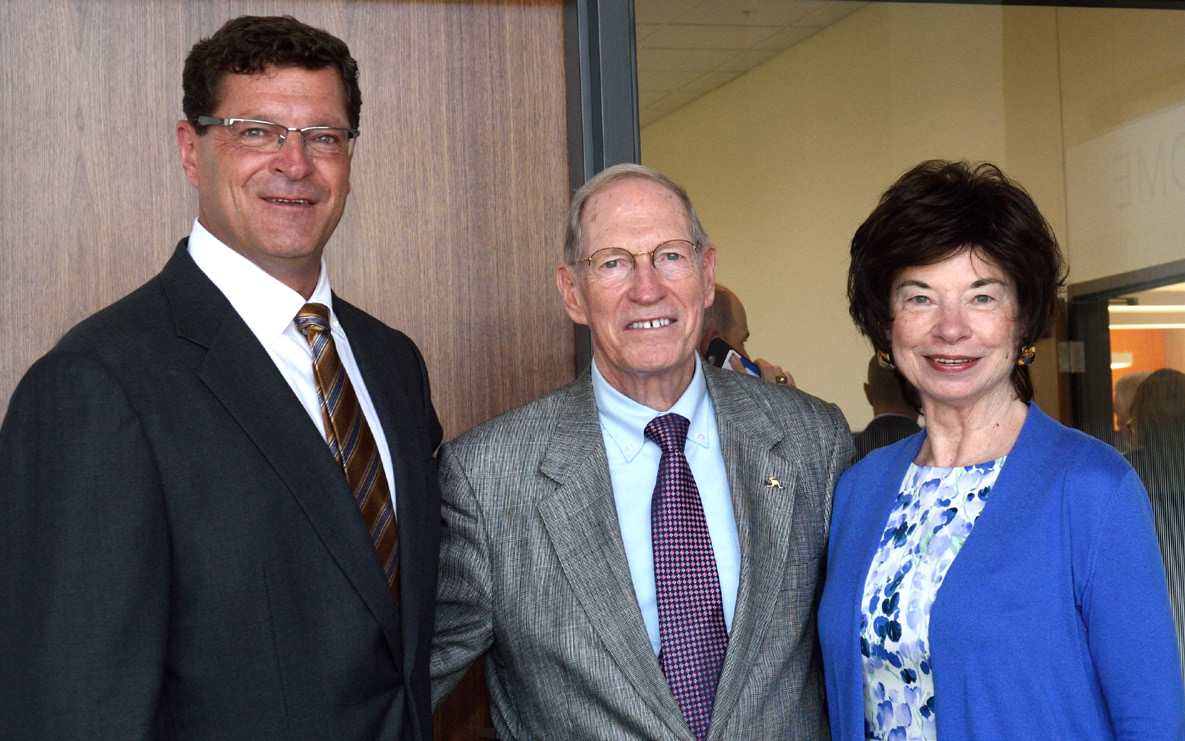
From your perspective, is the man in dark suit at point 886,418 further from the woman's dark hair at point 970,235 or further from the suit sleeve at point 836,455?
the woman's dark hair at point 970,235

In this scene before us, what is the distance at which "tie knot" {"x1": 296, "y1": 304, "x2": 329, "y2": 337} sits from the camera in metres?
1.85

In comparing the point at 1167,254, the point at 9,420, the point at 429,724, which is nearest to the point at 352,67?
the point at 9,420

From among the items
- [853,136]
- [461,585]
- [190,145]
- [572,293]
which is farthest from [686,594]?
[853,136]

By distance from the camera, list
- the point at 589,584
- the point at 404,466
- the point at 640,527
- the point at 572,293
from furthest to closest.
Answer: the point at 572,293
the point at 640,527
the point at 589,584
the point at 404,466

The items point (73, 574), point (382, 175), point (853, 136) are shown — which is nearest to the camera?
point (73, 574)

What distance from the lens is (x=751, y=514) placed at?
7.02 ft

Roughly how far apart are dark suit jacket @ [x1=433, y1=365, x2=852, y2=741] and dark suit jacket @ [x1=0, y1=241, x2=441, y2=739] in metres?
0.27

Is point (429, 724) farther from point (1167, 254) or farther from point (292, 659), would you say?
point (1167, 254)

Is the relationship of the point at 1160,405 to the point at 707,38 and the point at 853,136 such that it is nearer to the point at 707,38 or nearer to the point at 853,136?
the point at 853,136

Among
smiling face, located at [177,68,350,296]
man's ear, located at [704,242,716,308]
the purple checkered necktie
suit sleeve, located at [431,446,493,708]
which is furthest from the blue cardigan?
smiling face, located at [177,68,350,296]

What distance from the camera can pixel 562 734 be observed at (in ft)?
6.66

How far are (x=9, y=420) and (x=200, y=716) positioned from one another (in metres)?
0.49

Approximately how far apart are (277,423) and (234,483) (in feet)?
0.39

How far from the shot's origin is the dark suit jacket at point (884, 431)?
9.30 feet
